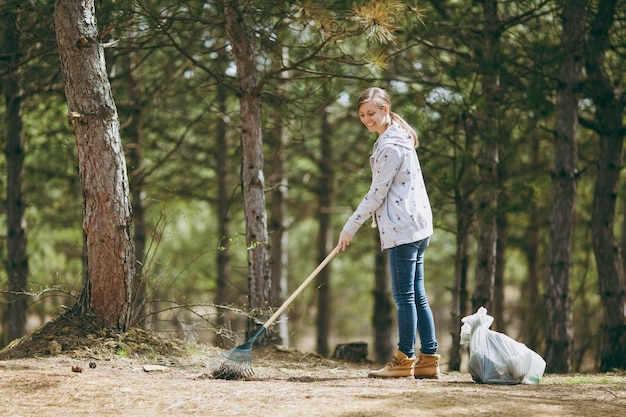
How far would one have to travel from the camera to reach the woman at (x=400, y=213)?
522cm

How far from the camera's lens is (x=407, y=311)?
208 inches

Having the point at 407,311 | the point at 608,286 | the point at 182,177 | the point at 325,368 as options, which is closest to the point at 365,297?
the point at 182,177

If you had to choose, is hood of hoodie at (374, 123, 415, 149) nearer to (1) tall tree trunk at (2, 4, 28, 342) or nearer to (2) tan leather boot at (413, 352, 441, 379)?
(2) tan leather boot at (413, 352, 441, 379)

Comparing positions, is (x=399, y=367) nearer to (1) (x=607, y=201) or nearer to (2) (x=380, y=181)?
(2) (x=380, y=181)

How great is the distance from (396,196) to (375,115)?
58 cm

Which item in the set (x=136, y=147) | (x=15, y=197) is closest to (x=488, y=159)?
(x=136, y=147)

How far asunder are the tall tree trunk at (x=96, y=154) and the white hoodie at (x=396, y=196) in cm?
209

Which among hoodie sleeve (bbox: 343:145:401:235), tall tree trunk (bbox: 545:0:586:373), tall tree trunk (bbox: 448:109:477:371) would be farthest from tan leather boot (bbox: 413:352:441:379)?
tall tree trunk (bbox: 545:0:586:373)

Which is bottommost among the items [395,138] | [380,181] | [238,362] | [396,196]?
[238,362]

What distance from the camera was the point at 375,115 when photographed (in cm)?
538

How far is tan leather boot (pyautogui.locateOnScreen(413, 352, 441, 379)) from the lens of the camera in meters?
5.55

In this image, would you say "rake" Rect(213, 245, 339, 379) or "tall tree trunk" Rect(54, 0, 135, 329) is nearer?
"rake" Rect(213, 245, 339, 379)

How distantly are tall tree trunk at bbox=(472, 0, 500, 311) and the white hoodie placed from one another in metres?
3.23

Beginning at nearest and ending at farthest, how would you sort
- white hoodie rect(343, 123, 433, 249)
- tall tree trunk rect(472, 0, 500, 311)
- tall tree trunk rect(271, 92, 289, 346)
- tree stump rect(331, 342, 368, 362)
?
1. white hoodie rect(343, 123, 433, 249)
2. tree stump rect(331, 342, 368, 362)
3. tall tree trunk rect(472, 0, 500, 311)
4. tall tree trunk rect(271, 92, 289, 346)
